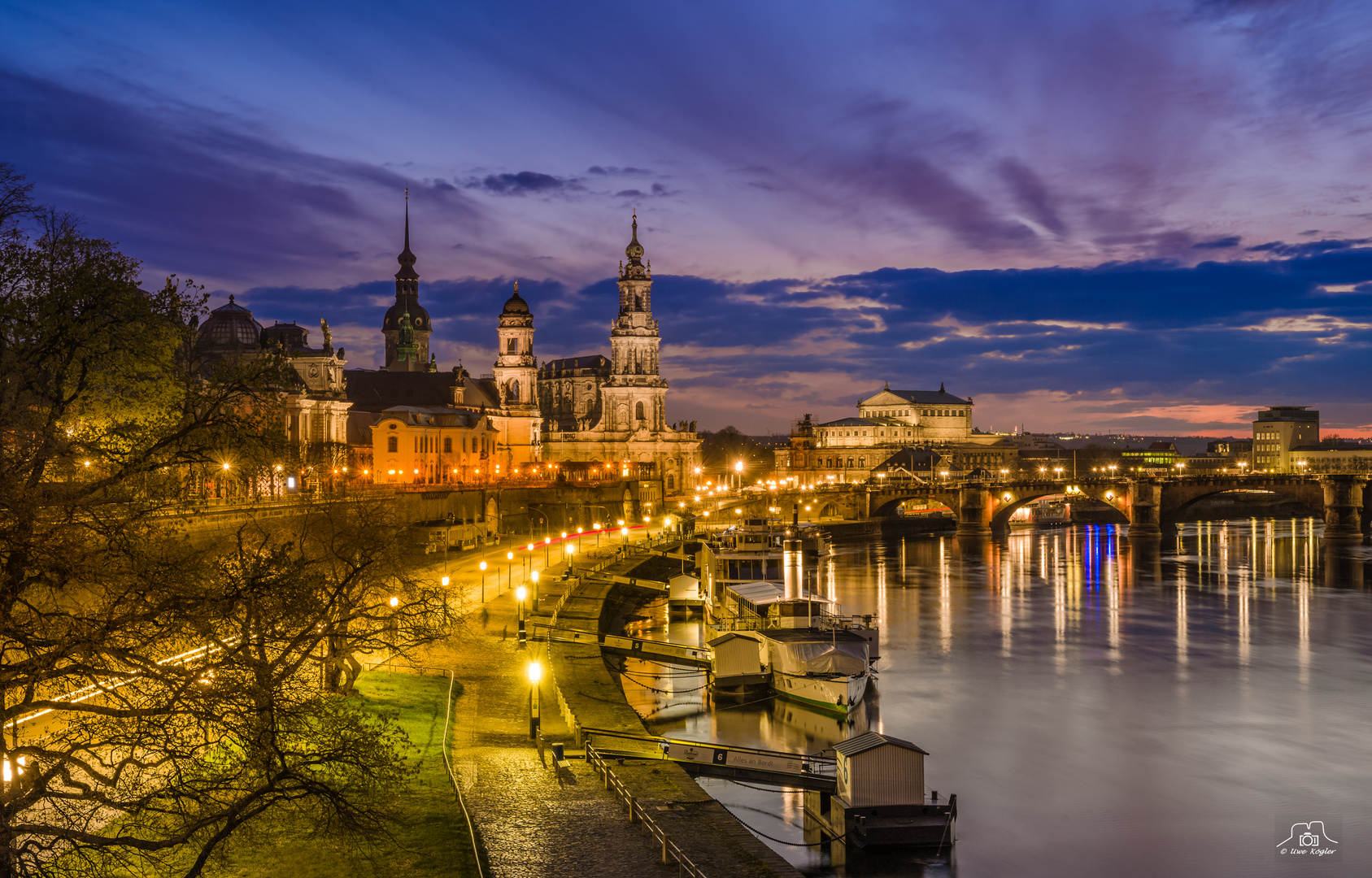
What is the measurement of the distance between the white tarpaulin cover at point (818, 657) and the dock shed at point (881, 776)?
584 inches

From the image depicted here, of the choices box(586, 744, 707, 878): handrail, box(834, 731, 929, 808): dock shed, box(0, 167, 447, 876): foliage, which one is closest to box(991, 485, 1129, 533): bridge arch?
box(834, 731, 929, 808): dock shed

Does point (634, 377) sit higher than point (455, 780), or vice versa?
point (634, 377)

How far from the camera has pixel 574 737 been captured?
2864 centimetres

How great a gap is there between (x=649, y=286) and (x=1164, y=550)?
7643cm

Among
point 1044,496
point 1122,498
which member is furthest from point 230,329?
point 1122,498

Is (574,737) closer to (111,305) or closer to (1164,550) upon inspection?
(111,305)

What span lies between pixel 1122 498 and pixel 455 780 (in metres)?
126

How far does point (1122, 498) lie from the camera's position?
434ft

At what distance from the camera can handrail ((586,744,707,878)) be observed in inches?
758

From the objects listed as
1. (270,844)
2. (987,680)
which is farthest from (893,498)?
(270,844)

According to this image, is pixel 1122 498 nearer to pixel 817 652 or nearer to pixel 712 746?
pixel 817 652

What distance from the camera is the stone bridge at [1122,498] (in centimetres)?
11775

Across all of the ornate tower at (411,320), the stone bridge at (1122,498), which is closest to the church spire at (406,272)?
the ornate tower at (411,320)

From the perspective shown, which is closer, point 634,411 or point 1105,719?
point 1105,719
